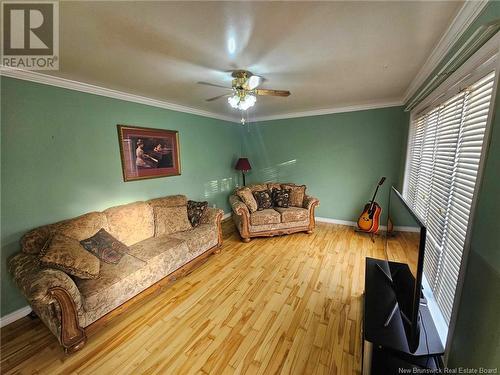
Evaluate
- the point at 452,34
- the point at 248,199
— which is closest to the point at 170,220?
the point at 248,199

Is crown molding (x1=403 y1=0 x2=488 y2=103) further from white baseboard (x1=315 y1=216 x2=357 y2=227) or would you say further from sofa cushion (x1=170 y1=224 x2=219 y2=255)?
sofa cushion (x1=170 y1=224 x2=219 y2=255)

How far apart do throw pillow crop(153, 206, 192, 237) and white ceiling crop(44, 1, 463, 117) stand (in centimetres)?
167

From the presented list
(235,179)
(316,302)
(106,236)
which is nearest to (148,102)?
(106,236)

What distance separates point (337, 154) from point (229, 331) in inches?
141

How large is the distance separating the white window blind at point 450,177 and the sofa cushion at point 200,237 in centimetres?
243

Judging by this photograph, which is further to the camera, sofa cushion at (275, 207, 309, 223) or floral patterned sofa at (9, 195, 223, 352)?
sofa cushion at (275, 207, 309, 223)

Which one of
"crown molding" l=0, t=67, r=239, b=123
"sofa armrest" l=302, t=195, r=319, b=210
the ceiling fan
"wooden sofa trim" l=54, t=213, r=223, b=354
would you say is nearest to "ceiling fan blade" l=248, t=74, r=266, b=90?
the ceiling fan

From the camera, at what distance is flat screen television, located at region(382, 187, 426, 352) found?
962mm

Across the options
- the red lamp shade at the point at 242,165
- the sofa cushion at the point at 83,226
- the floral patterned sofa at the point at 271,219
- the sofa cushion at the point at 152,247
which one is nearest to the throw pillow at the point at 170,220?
the sofa cushion at the point at 152,247

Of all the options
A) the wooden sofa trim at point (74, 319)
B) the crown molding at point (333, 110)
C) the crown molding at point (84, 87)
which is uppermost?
the crown molding at point (333, 110)

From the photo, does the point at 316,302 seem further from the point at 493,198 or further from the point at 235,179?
the point at 235,179

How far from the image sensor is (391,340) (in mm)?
1062

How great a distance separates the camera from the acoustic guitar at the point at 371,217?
3.42 metres

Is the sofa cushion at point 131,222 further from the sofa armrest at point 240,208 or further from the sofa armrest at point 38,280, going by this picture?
the sofa armrest at point 240,208
